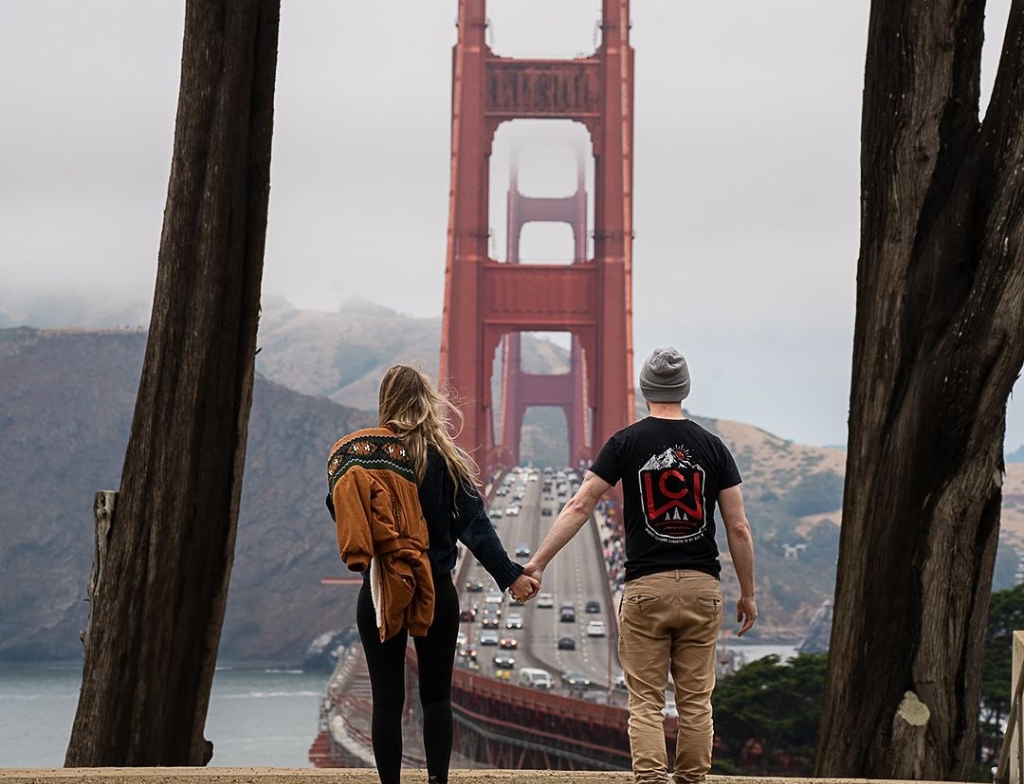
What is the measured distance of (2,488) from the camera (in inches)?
3273

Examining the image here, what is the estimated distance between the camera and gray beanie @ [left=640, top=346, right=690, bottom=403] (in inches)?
109

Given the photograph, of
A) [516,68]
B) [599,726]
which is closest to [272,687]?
[516,68]

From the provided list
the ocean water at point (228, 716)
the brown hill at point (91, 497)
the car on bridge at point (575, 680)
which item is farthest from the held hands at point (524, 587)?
the brown hill at point (91, 497)

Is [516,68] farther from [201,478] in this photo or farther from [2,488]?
[2,488]

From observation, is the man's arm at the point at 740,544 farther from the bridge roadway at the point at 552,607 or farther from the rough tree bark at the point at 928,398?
the bridge roadway at the point at 552,607

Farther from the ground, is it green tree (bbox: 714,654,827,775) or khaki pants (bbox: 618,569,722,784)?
khaki pants (bbox: 618,569,722,784)

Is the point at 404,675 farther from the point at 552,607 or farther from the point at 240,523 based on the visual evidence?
the point at 240,523

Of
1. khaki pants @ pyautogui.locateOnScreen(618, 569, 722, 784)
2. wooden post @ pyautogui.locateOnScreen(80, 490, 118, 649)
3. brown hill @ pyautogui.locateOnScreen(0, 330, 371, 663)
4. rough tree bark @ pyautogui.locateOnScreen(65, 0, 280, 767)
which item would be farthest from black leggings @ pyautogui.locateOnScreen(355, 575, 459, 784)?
brown hill @ pyautogui.locateOnScreen(0, 330, 371, 663)

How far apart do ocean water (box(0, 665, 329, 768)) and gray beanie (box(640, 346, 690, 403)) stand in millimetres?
23745

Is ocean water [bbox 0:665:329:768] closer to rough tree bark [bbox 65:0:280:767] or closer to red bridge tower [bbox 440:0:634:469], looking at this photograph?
red bridge tower [bbox 440:0:634:469]

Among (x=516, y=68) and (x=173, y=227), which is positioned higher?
(x=516, y=68)

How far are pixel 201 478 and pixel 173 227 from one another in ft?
1.89

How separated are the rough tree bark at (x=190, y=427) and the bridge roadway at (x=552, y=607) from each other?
2699cm

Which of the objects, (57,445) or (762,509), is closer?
(57,445)
